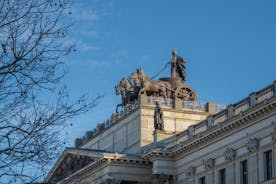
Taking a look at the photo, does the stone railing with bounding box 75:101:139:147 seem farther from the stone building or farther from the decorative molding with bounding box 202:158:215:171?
the decorative molding with bounding box 202:158:215:171

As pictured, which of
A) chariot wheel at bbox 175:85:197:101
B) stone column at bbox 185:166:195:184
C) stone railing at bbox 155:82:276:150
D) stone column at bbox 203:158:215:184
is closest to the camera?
stone railing at bbox 155:82:276:150

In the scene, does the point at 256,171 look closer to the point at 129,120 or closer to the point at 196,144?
the point at 196,144

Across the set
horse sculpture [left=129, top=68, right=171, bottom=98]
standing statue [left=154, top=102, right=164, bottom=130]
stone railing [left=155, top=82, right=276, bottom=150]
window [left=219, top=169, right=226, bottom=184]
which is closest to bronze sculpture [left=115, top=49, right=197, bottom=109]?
horse sculpture [left=129, top=68, right=171, bottom=98]

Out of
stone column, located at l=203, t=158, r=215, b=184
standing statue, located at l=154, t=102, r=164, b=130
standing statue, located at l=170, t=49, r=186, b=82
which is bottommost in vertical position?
stone column, located at l=203, t=158, r=215, b=184

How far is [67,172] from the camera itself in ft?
246

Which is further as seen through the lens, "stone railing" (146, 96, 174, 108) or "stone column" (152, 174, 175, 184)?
"stone railing" (146, 96, 174, 108)

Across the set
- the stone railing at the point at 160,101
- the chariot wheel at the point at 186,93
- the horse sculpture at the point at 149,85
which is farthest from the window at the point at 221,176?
the chariot wheel at the point at 186,93

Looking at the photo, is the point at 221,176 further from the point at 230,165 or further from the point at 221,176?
the point at 230,165

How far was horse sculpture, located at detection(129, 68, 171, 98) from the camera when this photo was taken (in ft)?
242

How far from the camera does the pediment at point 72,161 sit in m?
69.8

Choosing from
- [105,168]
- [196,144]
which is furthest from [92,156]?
[196,144]

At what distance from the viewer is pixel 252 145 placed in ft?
173

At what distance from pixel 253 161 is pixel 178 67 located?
27.4 meters

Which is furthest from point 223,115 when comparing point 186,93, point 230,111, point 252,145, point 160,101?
point 186,93
